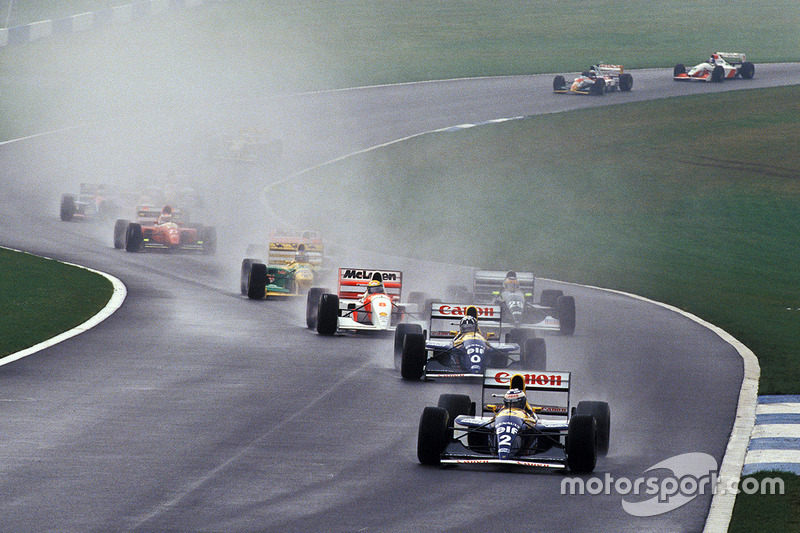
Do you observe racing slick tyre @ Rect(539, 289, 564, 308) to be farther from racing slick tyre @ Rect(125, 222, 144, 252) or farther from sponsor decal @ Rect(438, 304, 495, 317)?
racing slick tyre @ Rect(125, 222, 144, 252)

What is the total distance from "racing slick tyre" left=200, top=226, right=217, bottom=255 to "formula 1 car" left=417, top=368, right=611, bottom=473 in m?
21.6

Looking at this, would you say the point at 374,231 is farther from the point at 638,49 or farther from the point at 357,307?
the point at 638,49

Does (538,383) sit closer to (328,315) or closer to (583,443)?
(583,443)

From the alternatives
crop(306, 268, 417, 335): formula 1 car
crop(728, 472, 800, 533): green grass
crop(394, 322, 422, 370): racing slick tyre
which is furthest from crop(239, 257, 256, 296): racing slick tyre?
crop(728, 472, 800, 533): green grass

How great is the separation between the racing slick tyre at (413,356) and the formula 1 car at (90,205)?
24.9 meters

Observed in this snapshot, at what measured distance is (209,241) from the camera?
36938 mm

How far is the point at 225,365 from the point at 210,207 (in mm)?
26582

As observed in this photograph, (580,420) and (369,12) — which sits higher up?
(369,12)

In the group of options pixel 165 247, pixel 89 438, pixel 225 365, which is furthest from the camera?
pixel 165 247

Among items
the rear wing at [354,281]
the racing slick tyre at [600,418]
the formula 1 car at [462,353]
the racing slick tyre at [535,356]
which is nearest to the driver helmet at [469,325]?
the formula 1 car at [462,353]

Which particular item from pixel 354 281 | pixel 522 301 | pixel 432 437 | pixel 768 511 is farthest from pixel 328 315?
pixel 768 511

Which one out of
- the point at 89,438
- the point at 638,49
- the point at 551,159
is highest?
the point at 638,49

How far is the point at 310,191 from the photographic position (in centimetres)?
4953

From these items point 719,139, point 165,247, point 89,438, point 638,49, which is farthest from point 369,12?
point 89,438
